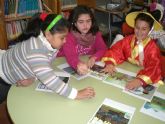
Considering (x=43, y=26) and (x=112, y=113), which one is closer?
(x=112, y=113)

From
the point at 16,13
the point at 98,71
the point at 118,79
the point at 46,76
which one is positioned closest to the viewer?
the point at 46,76

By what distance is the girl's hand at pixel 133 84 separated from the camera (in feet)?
4.61

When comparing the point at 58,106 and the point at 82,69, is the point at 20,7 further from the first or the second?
the point at 58,106

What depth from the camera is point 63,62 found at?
5.66 ft

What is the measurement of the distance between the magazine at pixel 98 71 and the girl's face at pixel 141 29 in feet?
1.19

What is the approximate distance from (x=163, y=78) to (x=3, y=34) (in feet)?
6.17

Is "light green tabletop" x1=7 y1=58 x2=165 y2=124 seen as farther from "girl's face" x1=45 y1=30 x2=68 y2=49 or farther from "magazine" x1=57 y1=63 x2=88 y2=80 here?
"girl's face" x1=45 y1=30 x2=68 y2=49

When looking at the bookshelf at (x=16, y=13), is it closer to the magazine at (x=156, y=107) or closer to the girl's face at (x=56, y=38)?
the girl's face at (x=56, y=38)

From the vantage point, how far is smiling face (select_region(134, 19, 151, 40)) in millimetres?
1687

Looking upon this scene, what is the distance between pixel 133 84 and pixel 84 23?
692 mm

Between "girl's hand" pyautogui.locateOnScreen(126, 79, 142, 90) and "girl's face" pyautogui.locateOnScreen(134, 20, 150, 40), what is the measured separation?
0.43 metres

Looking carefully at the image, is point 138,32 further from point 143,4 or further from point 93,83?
point 143,4

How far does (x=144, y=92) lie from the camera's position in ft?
4.57

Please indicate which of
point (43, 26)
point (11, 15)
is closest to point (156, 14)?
point (43, 26)
